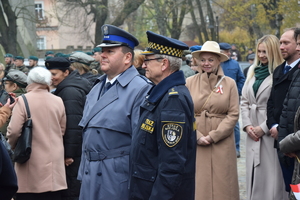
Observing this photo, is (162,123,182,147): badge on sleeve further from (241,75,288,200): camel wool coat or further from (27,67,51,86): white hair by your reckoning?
(241,75,288,200): camel wool coat

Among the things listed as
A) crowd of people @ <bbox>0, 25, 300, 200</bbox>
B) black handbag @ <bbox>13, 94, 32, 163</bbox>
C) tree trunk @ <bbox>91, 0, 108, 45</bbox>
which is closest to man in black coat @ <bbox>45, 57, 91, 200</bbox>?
crowd of people @ <bbox>0, 25, 300, 200</bbox>

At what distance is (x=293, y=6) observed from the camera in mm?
17172

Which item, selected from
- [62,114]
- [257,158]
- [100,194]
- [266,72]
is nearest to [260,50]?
[266,72]

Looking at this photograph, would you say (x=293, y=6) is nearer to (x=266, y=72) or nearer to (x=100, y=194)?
(x=266, y=72)

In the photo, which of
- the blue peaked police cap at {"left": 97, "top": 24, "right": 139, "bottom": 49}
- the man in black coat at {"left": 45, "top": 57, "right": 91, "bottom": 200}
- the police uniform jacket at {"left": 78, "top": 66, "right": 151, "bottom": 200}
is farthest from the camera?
the man in black coat at {"left": 45, "top": 57, "right": 91, "bottom": 200}

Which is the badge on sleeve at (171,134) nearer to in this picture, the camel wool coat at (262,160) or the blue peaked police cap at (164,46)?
the blue peaked police cap at (164,46)

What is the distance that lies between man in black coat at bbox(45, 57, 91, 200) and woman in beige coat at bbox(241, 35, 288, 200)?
226 cm

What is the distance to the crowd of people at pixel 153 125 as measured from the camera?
396 centimetres

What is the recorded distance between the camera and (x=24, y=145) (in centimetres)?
573

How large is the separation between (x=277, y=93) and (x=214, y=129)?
91cm

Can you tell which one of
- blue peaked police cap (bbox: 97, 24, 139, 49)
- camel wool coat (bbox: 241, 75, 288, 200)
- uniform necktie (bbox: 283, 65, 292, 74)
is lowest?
camel wool coat (bbox: 241, 75, 288, 200)

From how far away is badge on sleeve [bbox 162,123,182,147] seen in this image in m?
3.83

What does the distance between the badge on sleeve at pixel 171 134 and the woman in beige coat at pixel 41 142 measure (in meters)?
2.46

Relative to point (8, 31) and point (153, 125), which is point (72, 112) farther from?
point (8, 31)
